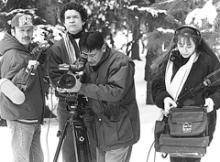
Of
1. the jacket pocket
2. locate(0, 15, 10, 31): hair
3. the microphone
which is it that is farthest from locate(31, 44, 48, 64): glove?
locate(0, 15, 10, 31): hair

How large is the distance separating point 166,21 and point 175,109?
605cm

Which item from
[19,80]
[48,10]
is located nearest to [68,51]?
[19,80]

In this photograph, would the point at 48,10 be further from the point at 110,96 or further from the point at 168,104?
the point at 110,96

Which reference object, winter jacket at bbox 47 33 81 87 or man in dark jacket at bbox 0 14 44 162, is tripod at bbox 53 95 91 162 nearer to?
winter jacket at bbox 47 33 81 87

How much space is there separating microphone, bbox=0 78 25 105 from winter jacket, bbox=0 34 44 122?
0.07 metres

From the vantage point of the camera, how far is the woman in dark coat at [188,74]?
3.31 metres

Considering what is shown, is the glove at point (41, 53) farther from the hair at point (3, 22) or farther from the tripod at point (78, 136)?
the hair at point (3, 22)

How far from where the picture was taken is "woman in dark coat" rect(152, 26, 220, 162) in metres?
3.31

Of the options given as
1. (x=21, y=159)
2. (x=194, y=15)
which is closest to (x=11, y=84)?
(x=21, y=159)

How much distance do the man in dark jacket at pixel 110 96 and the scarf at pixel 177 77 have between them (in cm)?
33

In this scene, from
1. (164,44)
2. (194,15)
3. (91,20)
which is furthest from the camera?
(91,20)

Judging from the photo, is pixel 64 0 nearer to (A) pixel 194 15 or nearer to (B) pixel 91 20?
(B) pixel 91 20

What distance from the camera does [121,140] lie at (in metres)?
3.25

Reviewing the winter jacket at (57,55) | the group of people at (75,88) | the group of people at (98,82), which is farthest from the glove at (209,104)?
the winter jacket at (57,55)
